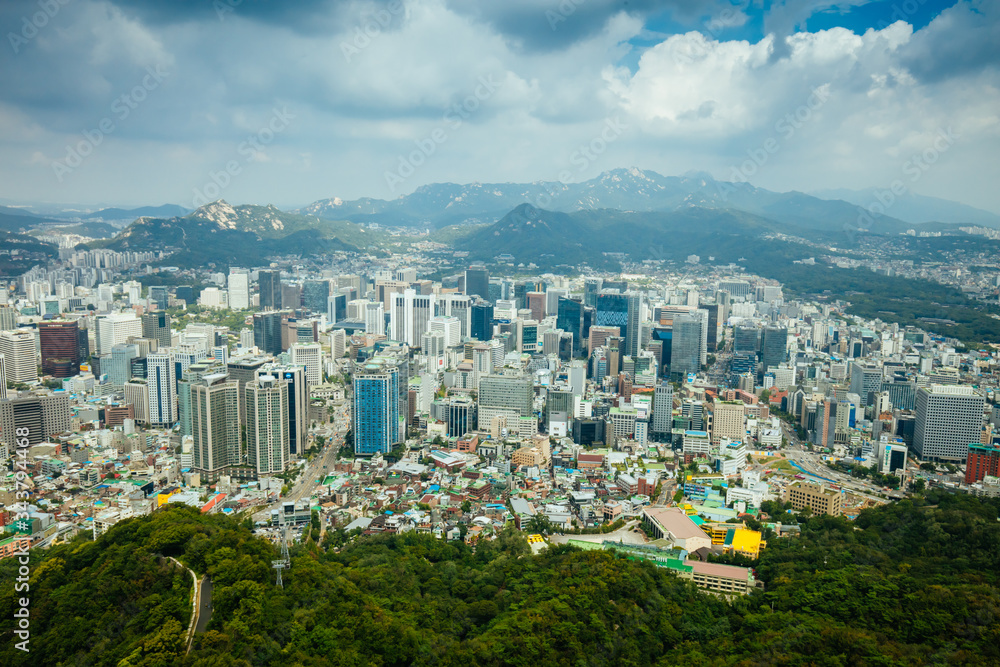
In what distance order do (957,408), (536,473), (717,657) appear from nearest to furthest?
(717,657)
(536,473)
(957,408)

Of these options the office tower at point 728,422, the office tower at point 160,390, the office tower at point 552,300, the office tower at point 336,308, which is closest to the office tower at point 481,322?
the office tower at point 552,300

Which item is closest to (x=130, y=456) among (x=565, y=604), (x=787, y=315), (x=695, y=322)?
(x=565, y=604)

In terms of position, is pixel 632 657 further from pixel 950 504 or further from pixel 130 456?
pixel 130 456

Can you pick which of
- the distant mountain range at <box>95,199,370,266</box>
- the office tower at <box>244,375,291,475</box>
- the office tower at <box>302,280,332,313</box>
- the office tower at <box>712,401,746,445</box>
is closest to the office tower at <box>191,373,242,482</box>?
the office tower at <box>244,375,291,475</box>

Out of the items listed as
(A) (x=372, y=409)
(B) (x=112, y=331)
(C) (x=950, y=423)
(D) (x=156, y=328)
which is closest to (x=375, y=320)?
(D) (x=156, y=328)

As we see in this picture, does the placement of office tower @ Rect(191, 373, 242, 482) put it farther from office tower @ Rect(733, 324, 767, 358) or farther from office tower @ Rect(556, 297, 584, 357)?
office tower @ Rect(733, 324, 767, 358)

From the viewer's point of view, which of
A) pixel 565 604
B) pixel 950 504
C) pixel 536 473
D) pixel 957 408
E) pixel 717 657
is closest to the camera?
pixel 717 657

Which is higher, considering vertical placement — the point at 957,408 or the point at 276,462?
the point at 957,408

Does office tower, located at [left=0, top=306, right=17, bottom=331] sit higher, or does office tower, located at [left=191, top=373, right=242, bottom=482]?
office tower, located at [left=0, top=306, right=17, bottom=331]
